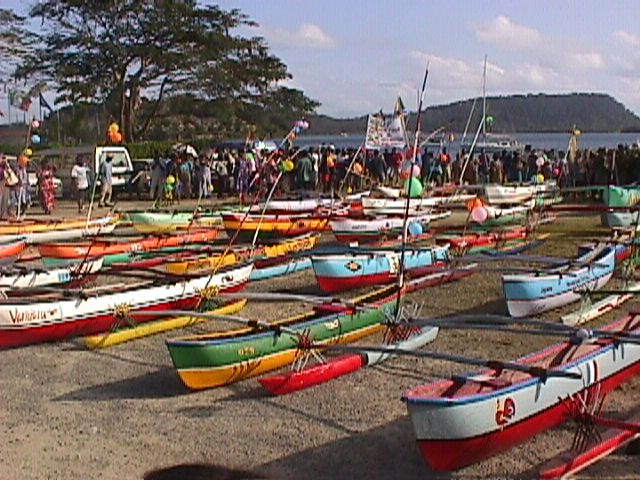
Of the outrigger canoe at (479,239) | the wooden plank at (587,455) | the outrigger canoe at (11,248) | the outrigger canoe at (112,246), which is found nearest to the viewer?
the wooden plank at (587,455)

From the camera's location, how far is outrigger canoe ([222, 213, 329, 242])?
16.1 m

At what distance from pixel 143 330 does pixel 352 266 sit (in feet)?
9.73

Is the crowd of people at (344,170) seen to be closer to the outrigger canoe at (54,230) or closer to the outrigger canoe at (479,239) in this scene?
the outrigger canoe at (54,230)

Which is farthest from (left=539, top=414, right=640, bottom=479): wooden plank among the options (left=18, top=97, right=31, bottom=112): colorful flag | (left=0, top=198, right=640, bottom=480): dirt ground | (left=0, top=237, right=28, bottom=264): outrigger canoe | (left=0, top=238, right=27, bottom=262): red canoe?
(left=18, top=97, right=31, bottom=112): colorful flag

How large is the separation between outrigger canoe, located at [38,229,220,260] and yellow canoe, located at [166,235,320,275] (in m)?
1.25

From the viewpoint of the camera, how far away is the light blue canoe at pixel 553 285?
32.0 ft

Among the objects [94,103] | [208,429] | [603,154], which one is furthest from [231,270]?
[94,103]

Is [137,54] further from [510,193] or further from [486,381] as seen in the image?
[486,381]

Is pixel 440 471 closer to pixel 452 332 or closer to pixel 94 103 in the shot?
pixel 452 332

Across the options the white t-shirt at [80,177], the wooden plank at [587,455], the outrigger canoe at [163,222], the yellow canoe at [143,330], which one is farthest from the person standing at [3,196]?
the wooden plank at [587,455]

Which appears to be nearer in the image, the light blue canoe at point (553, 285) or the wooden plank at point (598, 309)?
the wooden plank at point (598, 309)

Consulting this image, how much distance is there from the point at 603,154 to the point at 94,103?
20.0m

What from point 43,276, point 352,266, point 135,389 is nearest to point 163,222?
point 43,276

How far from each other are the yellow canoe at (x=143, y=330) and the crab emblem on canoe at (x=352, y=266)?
5.14ft
